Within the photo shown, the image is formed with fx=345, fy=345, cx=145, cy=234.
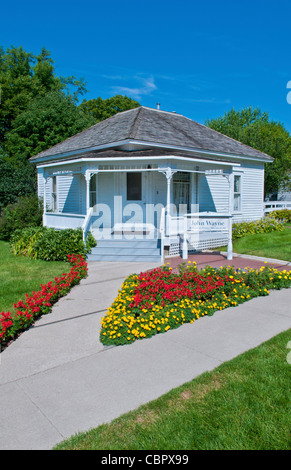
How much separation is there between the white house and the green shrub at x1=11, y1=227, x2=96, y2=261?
40 centimetres

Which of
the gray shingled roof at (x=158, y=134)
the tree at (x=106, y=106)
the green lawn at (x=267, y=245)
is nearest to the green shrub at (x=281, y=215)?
the gray shingled roof at (x=158, y=134)

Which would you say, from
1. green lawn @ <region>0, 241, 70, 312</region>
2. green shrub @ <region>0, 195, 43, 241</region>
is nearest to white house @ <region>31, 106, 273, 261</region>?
green shrub @ <region>0, 195, 43, 241</region>

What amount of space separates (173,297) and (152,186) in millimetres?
8309

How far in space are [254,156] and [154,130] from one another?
593 cm

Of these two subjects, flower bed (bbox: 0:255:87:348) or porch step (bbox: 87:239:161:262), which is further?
porch step (bbox: 87:239:161:262)

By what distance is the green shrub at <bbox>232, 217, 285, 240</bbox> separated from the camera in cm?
1487

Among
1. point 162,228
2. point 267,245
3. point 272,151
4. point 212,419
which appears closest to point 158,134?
point 162,228

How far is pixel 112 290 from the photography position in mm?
7242

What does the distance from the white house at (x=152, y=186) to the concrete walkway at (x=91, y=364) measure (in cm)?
506

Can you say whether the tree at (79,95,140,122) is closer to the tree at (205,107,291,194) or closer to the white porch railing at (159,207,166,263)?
the tree at (205,107,291,194)

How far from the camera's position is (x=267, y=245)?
1277cm

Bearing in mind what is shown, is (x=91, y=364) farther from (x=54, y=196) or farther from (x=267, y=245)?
(x=54, y=196)

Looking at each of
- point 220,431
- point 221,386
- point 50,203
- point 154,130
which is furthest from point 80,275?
point 50,203

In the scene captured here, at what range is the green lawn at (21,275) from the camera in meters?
6.71
